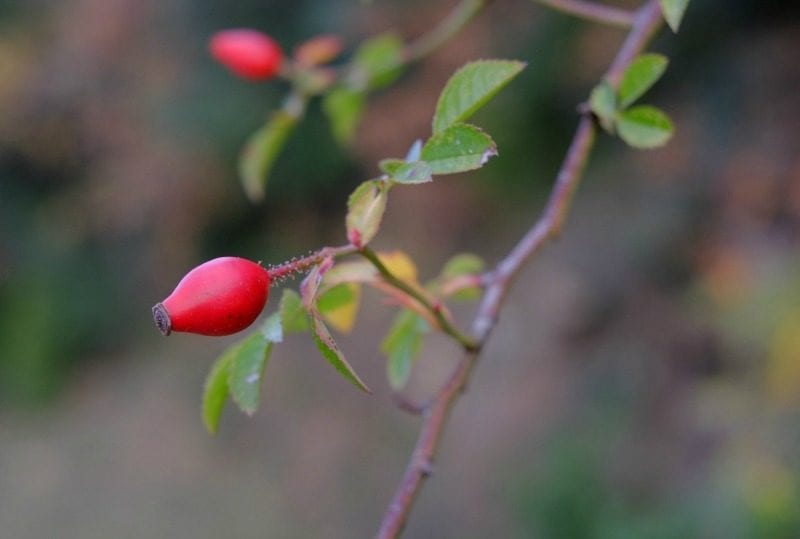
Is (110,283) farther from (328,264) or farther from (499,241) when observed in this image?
(328,264)

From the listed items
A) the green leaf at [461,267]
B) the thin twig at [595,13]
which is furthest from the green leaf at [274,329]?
the thin twig at [595,13]

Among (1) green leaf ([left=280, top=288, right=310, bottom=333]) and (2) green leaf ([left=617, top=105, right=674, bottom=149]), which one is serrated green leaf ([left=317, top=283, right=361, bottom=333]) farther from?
(2) green leaf ([left=617, top=105, right=674, bottom=149])

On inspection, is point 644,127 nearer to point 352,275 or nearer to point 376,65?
point 352,275

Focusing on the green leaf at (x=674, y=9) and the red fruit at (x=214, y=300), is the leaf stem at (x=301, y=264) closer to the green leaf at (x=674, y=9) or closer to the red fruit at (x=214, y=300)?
the red fruit at (x=214, y=300)

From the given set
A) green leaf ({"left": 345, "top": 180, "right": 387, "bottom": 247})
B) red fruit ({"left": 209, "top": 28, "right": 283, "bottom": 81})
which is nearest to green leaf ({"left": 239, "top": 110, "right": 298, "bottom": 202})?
red fruit ({"left": 209, "top": 28, "right": 283, "bottom": 81})

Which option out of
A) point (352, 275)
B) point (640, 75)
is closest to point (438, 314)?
point (352, 275)

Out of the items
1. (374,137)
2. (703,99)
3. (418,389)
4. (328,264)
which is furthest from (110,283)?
(328,264)
